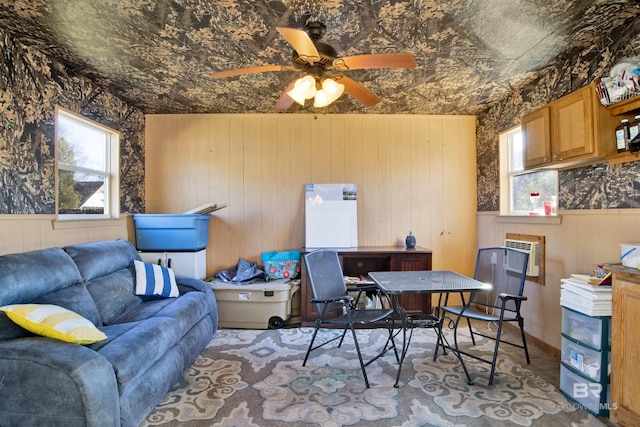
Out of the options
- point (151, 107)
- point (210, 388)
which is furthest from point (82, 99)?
point (210, 388)

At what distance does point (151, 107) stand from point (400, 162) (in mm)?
3232

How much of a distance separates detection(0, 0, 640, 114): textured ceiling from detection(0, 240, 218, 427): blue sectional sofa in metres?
1.60

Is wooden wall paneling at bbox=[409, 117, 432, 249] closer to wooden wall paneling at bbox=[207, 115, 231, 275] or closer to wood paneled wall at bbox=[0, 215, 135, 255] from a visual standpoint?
wooden wall paneling at bbox=[207, 115, 231, 275]

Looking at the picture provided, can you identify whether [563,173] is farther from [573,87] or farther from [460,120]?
[460,120]

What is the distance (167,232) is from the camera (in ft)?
12.1

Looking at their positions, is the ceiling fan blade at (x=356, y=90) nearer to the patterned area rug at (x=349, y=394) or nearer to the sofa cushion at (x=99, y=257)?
the patterned area rug at (x=349, y=394)

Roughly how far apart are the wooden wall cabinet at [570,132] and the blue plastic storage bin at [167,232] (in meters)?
3.48

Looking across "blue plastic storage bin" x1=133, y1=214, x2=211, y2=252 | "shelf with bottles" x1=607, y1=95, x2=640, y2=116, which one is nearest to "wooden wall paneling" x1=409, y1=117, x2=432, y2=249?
"shelf with bottles" x1=607, y1=95, x2=640, y2=116

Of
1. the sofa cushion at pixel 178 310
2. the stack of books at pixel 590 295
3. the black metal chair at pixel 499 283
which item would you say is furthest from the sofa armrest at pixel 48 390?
the stack of books at pixel 590 295

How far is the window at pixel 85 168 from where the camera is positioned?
296 centimetres

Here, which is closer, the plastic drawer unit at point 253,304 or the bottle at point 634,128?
the bottle at point 634,128

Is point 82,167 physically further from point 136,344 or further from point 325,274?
point 325,274

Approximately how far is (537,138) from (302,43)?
2.24m

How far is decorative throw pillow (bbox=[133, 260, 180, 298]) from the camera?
9.71 ft
